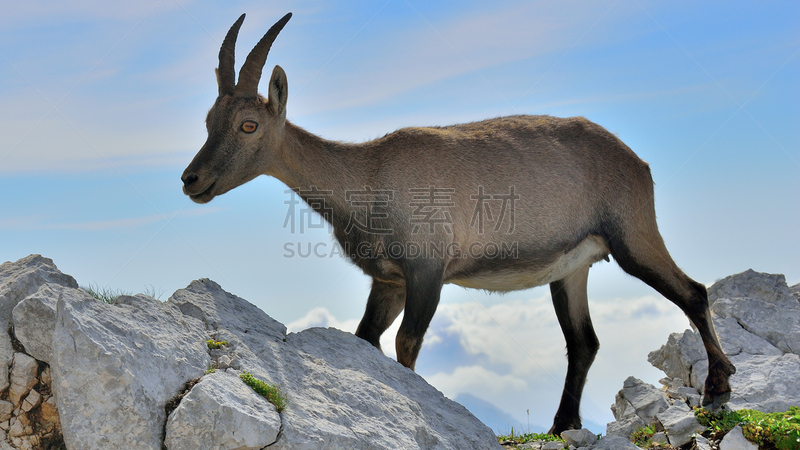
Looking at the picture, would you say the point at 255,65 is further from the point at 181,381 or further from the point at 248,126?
the point at 181,381

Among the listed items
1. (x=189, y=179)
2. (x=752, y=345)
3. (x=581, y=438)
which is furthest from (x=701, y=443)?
(x=189, y=179)

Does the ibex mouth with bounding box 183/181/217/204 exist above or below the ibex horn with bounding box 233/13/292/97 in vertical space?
below

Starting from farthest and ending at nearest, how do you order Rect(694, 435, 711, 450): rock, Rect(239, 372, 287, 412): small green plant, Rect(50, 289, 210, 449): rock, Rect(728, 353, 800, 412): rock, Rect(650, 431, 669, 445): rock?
Rect(728, 353, 800, 412): rock → Rect(650, 431, 669, 445): rock → Rect(694, 435, 711, 450): rock → Rect(239, 372, 287, 412): small green plant → Rect(50, 289, 210, 449): rock

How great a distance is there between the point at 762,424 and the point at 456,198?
4581 mm

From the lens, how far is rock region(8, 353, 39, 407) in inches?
212

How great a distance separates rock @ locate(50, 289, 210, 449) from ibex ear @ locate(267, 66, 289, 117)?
3.60 m

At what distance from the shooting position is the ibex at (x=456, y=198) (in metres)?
8.01

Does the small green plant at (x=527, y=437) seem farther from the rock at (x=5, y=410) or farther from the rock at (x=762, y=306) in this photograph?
the rock at (x=5, y=410)

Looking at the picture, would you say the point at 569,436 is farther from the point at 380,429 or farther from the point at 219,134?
the point at 219,134

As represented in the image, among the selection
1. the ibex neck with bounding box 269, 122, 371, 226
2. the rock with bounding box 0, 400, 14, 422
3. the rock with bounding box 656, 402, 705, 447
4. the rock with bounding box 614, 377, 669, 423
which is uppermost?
the ibex neck with bounding box 269, 122, 371, 226

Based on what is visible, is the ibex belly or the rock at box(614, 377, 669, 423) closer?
the ibex belly

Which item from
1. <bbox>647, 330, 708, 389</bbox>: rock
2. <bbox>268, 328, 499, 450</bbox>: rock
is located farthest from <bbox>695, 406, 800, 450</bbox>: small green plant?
<bbox>268, 328, 499, 450</bbox>: rock

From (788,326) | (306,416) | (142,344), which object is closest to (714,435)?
(788,326)

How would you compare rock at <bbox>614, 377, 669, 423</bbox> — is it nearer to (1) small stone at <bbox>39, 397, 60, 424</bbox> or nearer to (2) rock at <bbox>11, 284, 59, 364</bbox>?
(1) small stone at <bbox>39, 397, 60, 424</bbox>
